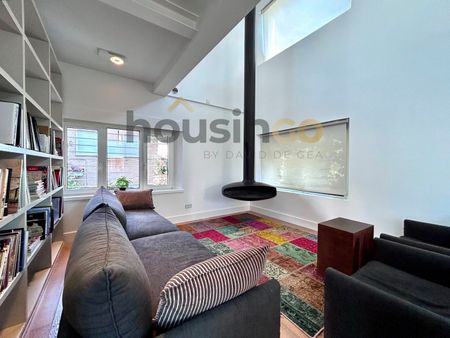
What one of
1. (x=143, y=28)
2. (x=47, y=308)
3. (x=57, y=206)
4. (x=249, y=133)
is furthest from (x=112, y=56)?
(x=47, y=308)

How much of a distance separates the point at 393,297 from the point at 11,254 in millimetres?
2070

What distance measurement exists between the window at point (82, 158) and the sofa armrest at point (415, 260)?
11.9 feet

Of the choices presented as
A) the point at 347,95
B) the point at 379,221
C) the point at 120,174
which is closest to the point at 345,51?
the point at 347,95

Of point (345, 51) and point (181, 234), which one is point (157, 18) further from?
point (345, 51)

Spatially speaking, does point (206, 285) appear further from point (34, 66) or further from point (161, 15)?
point (34, 66)

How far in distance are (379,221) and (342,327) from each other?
205cm

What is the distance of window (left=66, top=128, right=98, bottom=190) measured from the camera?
9.33ft

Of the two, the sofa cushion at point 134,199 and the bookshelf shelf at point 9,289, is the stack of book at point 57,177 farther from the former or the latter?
the bookshelf shelf at point 9,289

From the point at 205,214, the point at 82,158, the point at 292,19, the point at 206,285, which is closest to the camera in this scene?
the point at 206,285

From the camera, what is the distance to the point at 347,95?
2.81 m

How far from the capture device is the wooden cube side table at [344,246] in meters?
1.70

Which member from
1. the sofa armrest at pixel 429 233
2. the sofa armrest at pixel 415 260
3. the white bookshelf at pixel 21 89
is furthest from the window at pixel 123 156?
the sofa armrest at pixel 429 233

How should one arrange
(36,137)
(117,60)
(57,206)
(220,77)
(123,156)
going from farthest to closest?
(220,77)
(123,156)
(117,60)
(57,206)
(36,137)

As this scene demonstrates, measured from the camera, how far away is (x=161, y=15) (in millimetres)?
1748
